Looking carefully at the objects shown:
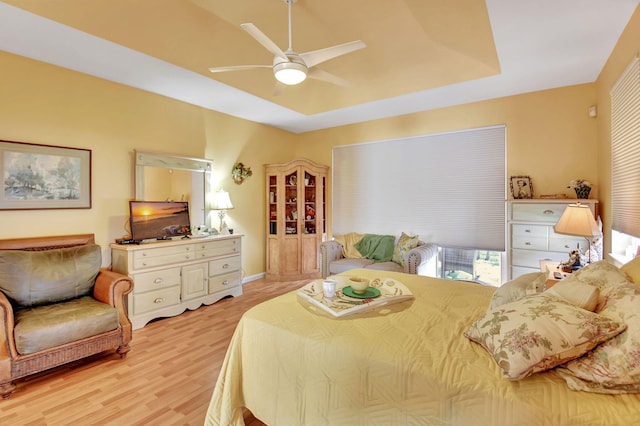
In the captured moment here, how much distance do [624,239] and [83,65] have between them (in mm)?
5290

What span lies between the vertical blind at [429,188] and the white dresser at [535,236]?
50 cm

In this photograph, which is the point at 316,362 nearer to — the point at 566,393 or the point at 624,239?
the point at 566,393

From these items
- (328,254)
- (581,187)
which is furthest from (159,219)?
(581,187)

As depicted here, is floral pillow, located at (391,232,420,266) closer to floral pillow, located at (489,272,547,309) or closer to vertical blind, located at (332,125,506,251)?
vertical blind, located at (332,125,506,251)

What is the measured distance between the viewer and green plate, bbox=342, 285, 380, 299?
6.24 ft

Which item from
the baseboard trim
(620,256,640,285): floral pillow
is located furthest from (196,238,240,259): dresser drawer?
(620,256,640,285): floral pillow

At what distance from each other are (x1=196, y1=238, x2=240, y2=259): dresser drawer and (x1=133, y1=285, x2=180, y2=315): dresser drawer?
51 cm

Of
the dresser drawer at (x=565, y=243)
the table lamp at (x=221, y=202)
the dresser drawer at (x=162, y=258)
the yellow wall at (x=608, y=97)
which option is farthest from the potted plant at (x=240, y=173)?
the yellow wall at (x=608, y=97)

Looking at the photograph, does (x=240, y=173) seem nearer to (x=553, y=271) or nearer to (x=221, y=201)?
(x=221, y=201)

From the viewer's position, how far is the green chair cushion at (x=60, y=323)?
2.14 m

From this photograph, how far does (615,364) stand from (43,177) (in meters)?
4.27

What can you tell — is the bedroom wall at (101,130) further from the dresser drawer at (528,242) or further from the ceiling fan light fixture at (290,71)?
the dresser drawer at (528,242)

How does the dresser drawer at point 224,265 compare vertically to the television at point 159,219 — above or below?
below

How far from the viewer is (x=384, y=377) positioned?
1.20m
